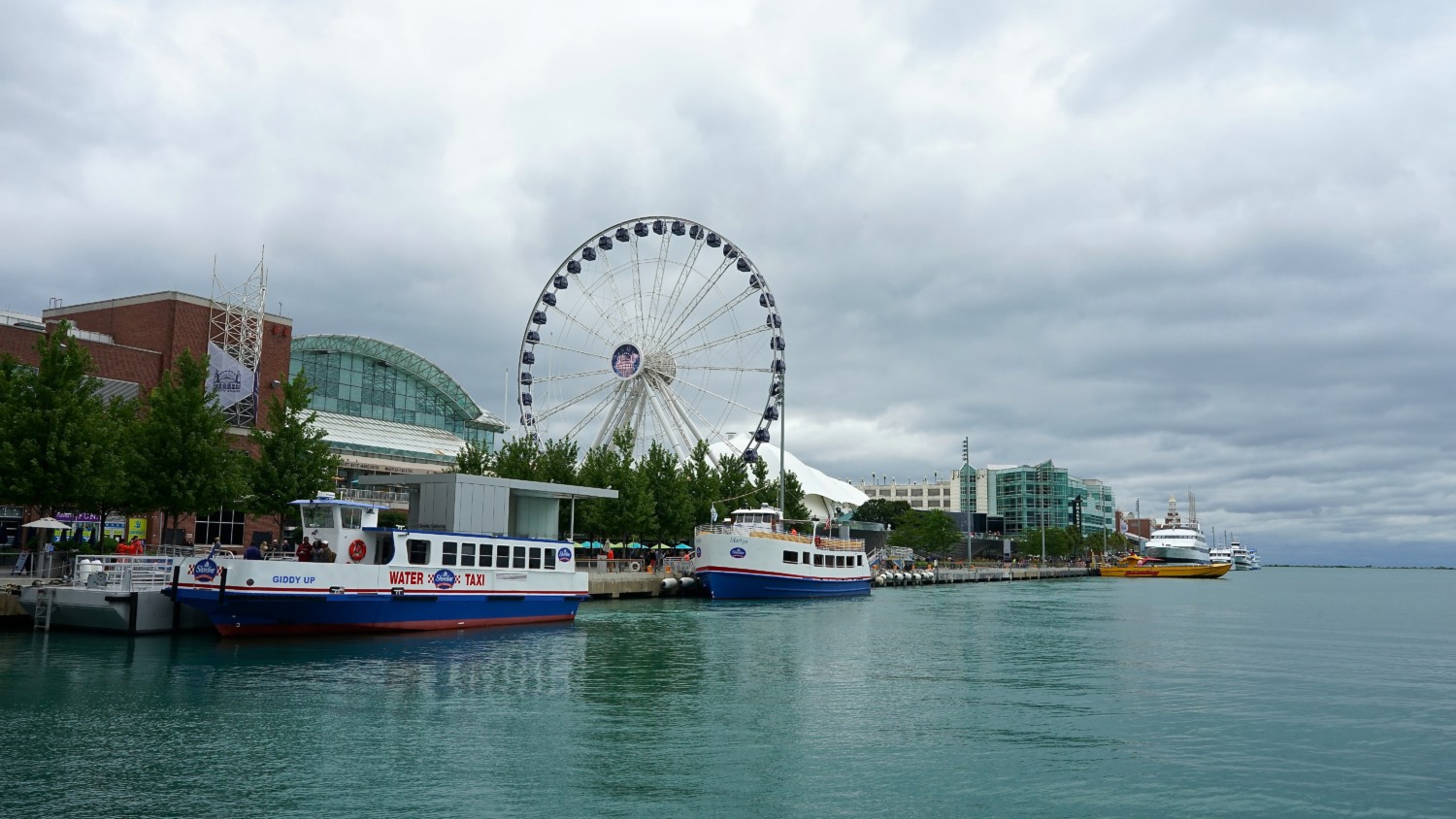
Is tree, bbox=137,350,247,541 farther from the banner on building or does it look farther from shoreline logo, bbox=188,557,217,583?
the banner on building

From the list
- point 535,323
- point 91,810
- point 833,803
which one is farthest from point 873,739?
point 535,323

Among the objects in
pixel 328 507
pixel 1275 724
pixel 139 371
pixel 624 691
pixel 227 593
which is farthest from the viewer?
pixel 139 371

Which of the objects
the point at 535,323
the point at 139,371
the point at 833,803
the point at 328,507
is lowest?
the point at 833,803

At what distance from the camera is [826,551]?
7575 cm

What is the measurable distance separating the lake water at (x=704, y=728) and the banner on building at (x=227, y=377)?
40164mm

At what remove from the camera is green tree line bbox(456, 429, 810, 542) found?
73.6 metres

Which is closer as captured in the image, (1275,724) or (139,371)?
(1275,724)

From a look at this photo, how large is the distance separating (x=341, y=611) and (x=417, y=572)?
3404 mm

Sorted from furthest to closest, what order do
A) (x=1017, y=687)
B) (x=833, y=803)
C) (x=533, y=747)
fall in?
(x=1017, y=687) → (x=533, y=747) → (x=833, y=803)

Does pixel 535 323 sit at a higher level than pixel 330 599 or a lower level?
higher

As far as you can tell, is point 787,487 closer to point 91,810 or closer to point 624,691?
point 624,691

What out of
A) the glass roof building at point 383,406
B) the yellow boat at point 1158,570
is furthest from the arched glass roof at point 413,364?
the yellow boat at point 1158,570

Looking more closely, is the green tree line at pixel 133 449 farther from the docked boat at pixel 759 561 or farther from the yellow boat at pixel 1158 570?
the yellow boat at pixel 1158 570

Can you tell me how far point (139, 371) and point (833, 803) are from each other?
6684 cm
